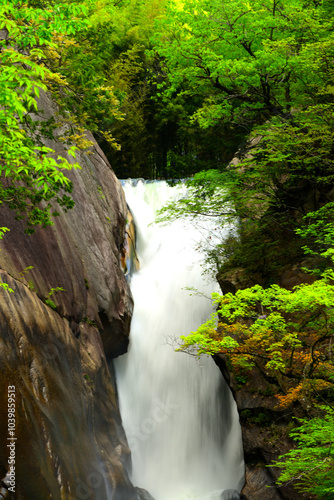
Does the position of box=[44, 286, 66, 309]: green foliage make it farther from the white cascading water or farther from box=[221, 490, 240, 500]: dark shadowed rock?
box=[221, 490, 240, 500]: dark shadowed rock

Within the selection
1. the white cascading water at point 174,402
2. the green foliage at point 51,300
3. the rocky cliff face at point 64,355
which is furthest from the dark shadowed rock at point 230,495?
the green foliage at point 51,300

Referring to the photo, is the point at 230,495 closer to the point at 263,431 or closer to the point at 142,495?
the point at 142,495

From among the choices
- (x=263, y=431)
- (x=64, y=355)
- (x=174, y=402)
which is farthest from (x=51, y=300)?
(x=174, y=402)

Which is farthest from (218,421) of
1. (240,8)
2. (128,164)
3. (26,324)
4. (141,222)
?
(128,164)

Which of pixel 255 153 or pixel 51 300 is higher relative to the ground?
pixel 255 153

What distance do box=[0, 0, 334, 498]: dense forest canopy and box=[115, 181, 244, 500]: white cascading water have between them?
2.04 metres

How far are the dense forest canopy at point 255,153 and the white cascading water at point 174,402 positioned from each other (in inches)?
80.5

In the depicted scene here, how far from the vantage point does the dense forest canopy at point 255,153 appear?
15.3 ft

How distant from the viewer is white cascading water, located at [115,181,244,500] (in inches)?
356

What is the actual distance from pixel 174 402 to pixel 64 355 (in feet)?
16.3

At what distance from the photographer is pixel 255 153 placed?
8625mm

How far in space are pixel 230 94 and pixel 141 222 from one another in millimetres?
6232

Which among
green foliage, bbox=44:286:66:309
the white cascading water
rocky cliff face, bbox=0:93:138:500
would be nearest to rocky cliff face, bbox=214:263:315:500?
the white cascading water

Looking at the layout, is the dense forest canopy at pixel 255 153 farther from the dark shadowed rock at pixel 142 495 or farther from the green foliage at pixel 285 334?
the dark shadowed rock at pixel 142 495
